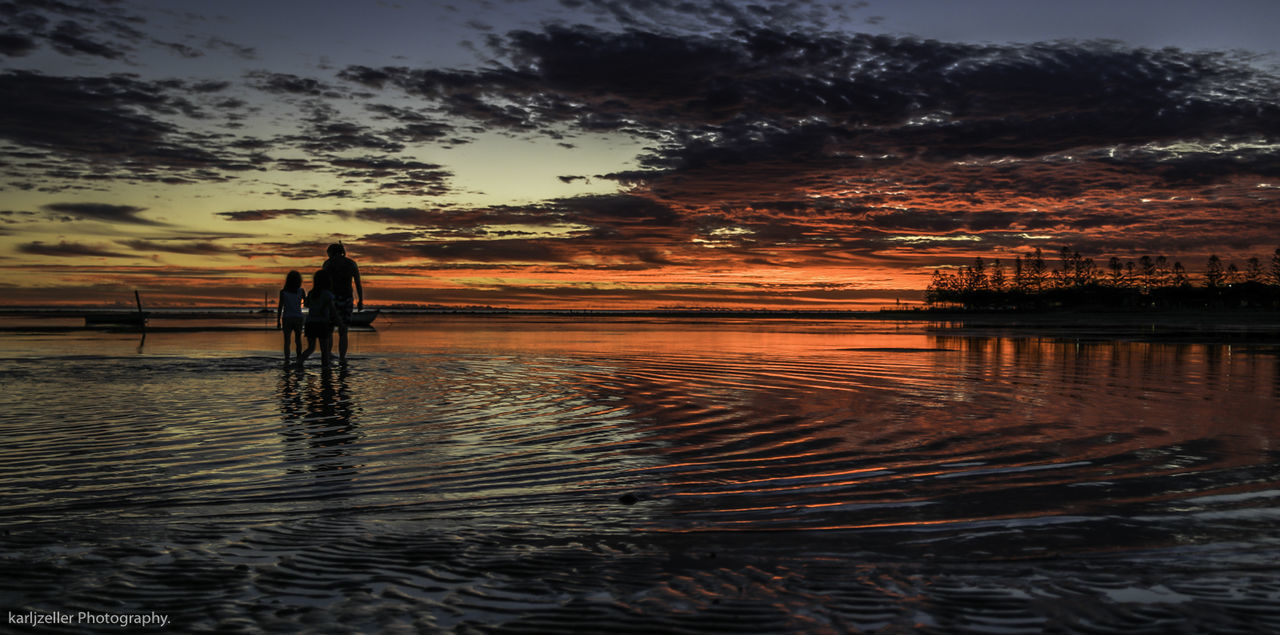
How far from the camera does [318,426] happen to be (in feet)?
31.6

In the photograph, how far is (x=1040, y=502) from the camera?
6.00 metres

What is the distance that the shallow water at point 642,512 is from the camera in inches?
151

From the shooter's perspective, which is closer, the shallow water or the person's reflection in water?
the shallow water

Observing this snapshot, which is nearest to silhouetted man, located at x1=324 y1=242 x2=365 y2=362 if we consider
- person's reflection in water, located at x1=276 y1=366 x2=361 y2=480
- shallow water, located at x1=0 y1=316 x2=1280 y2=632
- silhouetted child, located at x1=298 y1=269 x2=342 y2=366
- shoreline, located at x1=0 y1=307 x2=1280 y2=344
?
silhouetted child, located at x1=298 y1=269 x2=342 y2=366

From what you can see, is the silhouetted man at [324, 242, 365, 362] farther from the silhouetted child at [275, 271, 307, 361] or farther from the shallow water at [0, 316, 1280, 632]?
the shallow water at [0, 316, 1280, 632]

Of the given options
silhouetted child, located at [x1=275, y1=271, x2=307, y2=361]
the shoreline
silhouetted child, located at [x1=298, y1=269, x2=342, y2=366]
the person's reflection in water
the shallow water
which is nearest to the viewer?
the shallow water

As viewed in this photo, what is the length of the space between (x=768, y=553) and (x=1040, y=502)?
2.58 m

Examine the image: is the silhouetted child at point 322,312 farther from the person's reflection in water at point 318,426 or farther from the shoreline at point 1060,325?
the shoreline at point 1060,325

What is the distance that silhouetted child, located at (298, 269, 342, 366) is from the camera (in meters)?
18.5

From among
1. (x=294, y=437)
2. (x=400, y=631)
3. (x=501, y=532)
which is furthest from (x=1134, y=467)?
(x=294, y=437)

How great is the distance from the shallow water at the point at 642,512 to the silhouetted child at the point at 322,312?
19.2 feet

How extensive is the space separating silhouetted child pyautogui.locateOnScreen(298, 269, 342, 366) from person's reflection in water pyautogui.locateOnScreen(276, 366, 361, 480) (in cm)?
301

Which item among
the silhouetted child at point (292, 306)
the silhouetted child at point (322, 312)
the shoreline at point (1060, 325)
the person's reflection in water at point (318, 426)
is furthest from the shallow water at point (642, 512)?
the shoreline at point (1060, 325)

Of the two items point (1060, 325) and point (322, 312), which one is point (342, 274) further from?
point (1060, 325)
